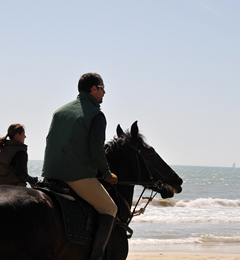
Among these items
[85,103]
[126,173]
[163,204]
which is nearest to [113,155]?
[126,173]

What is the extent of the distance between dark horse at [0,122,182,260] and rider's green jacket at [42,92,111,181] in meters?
0.30

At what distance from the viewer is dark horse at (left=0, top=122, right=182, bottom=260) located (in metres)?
4.10

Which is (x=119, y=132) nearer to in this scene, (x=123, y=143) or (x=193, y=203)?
(x=123, y=143)

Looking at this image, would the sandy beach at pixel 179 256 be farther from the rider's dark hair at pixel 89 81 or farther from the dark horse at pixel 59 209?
the rider's dark hair at pixel 89 81

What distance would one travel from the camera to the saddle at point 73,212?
180 inches

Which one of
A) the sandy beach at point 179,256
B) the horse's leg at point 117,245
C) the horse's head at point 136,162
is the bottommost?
the sandy beach at point 179,256

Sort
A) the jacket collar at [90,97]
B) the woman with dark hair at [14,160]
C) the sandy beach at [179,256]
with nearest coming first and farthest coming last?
the jacket collar at [90,97], the woman with dark hair at [14,160], the sandy beach at [179,256]

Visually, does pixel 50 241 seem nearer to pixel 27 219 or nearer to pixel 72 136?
pixel 27 219

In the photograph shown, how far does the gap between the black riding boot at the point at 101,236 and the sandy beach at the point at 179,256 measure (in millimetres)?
6326

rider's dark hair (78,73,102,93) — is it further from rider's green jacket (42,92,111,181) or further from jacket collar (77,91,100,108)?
rider's green jacket (42,92,111,181)

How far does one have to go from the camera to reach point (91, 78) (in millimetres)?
5031

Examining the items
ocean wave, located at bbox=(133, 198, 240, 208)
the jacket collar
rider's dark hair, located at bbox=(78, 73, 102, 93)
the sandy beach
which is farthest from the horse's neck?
ocean wave, located at bbox=(133, 198, 240, 208)

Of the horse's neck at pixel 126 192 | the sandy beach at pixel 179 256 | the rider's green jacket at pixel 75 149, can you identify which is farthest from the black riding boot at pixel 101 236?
the sandy beach at pixel 179 256

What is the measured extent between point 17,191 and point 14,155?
1984 mm
